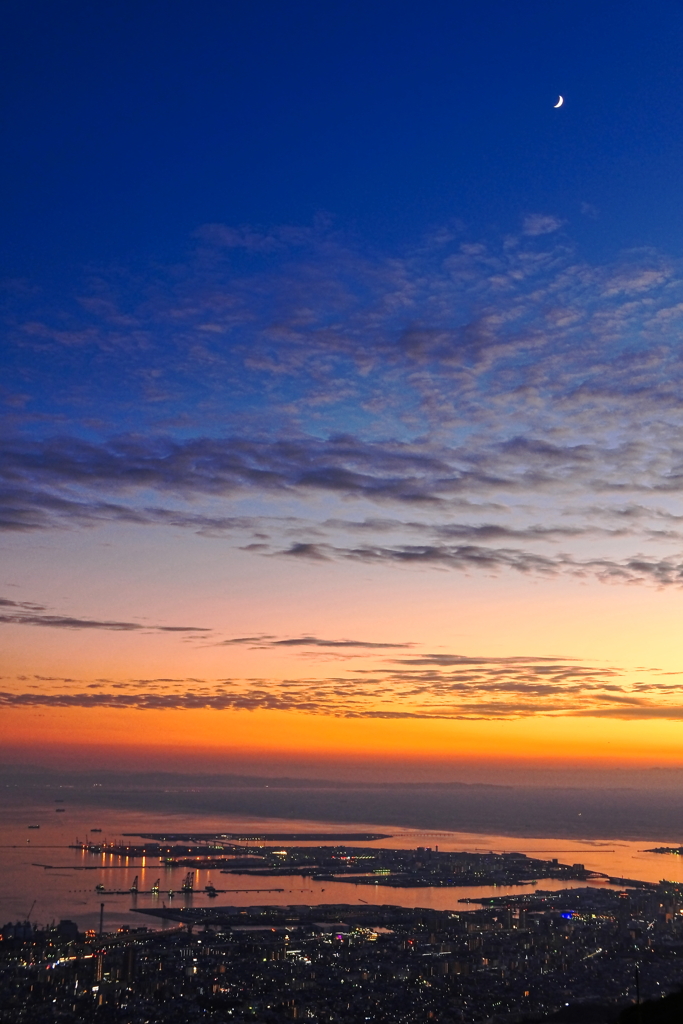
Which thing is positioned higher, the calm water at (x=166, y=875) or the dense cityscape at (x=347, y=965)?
the dense cityscape at (x=347, y=965)

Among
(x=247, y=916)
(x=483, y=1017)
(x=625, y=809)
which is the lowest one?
(x=625, y=809)

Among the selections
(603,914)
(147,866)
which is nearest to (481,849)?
(147,866)

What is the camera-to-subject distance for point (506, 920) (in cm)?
3422

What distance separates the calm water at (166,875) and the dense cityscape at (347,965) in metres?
4.67

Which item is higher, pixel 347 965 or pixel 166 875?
pixel 347 965

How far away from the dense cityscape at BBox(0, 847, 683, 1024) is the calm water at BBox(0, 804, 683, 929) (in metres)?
4.67

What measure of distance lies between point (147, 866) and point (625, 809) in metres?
103

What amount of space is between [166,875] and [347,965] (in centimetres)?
3252

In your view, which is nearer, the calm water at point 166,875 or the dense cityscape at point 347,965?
the dense cityscape at point 347,965

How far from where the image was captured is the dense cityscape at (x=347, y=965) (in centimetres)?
1942

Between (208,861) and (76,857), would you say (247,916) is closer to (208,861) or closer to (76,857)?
(208,861)

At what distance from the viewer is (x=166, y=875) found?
2130 inches

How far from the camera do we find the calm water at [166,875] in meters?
41.2

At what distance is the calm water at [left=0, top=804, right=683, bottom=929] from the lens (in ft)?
135
